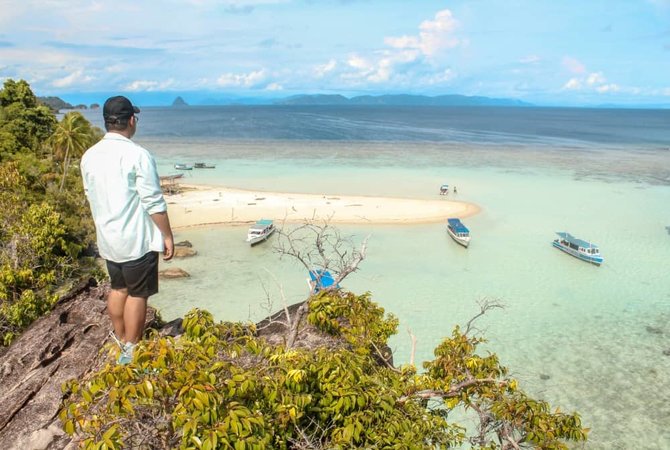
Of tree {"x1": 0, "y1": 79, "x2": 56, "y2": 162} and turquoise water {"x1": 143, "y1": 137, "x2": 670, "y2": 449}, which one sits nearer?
turquoise water {"x1": 143, "y1": 137, "x2": 670, "y2": 449}

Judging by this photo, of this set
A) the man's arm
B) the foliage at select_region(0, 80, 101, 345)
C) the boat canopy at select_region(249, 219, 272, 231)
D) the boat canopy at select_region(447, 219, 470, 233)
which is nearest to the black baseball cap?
the man's arm

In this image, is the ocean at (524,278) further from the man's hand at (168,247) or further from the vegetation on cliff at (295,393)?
the man's hand at (168,247)

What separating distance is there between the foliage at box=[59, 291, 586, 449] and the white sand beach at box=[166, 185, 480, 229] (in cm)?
2517

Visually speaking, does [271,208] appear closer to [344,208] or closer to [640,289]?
[344,208]

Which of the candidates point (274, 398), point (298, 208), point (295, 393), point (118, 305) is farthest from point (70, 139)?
point (274, 398)

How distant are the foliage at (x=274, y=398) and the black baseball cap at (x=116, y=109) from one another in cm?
217

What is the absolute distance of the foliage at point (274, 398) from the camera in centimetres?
314

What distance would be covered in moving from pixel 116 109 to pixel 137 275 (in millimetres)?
1722

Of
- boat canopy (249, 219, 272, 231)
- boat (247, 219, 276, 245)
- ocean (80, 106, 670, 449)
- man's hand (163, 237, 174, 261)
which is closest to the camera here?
man's hand (163, 237, 174, 261)

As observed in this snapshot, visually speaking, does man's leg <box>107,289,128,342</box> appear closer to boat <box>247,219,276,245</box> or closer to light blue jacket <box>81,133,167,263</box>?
light blue jacket <box>81,133,167,263</box>

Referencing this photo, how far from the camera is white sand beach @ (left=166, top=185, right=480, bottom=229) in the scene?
106 feet

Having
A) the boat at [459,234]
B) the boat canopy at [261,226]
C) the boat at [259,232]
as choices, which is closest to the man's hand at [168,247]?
the boat at [259,232]

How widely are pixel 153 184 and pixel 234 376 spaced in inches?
78.9

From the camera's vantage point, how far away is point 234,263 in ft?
80.0
